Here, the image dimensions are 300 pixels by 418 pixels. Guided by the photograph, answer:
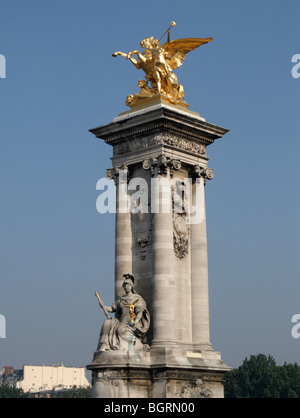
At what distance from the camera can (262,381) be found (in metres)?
90.4

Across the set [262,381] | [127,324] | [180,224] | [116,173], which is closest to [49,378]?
[262,381]

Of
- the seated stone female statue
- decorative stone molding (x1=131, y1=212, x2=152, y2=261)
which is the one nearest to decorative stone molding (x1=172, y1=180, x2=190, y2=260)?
decorative stone molding (x1=131, y1=212, x2=152, y2=261)

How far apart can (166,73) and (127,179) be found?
475 centimetres

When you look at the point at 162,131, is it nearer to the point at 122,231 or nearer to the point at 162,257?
the point at 122,231

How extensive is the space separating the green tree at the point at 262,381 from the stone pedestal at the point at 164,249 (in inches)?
2293

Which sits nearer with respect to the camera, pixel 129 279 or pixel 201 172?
pixel 129 279

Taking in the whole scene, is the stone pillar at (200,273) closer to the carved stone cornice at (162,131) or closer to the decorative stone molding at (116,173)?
the carved stone cornice at (162,131)

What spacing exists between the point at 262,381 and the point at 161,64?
6330cm

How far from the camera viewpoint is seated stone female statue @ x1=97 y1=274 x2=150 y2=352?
30.5 metres

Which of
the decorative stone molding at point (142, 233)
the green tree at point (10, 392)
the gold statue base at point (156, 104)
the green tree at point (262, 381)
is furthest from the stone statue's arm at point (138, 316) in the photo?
the green tree at point (10, 392)

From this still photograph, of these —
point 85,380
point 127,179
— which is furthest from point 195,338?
point 85,380

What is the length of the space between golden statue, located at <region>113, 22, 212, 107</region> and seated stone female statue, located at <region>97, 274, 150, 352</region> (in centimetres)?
800

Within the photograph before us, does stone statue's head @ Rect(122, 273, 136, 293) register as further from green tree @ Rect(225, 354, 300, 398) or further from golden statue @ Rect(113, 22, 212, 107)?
green tree @ Rect(225, 354, 300, 398)
